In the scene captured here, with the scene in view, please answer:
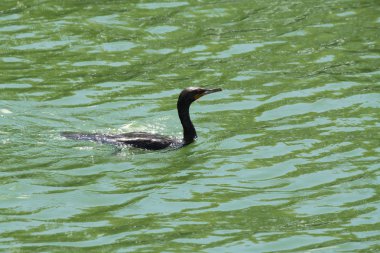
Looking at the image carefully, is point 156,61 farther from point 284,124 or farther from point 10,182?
point 10,182

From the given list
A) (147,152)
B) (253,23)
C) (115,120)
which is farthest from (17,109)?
(253,23)

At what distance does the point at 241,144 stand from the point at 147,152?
53.5 inches

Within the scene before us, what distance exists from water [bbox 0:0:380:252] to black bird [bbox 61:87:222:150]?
0.59 ft

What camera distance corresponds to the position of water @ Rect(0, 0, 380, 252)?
44.0 ft

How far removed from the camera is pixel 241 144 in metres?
16.7

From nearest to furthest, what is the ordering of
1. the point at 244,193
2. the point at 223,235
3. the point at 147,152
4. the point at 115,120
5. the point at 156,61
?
the point at 223,235
the point at 244,193
the point at 147,152
the point at 115,120
the point at 156,61

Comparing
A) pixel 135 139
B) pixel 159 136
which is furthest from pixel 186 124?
pixel 135 139

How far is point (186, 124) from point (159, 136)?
18.1 inches

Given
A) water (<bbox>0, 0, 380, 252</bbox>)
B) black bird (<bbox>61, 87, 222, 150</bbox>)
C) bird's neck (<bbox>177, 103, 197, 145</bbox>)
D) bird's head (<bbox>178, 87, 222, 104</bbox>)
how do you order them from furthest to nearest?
bird's head (<bbox>178, 87, 222, 104</bbox>) → bird's neck (<bbox>177, 103, 197, 145</bbox>) → black bird (<bbox>61, 87, 222, 150</bbox>) → water (<bbox>0, 0, 380, 252</bbox>)

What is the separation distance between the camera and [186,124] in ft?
56.3

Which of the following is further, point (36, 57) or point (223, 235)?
point (36, 57)

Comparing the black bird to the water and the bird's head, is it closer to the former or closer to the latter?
the bird's head

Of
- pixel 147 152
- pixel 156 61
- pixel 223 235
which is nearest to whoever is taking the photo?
pixel 223 235

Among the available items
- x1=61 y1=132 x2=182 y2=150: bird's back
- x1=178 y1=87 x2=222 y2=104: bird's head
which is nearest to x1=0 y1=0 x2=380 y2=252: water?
x1=61 y1=132 x2=182 y2=150: bird's back
